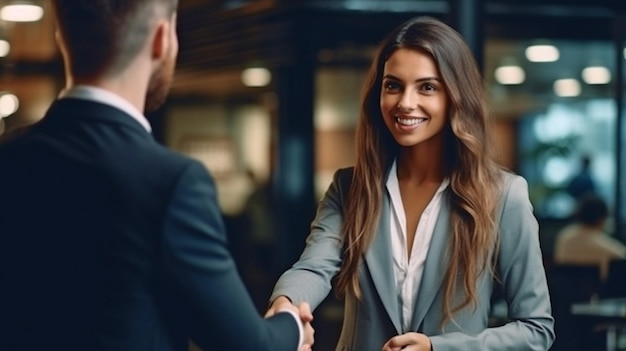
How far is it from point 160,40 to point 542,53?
1008 cm

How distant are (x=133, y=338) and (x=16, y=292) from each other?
202mm

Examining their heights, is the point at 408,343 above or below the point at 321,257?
below

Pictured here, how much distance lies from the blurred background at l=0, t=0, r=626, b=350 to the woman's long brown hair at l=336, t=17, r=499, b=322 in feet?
10.3

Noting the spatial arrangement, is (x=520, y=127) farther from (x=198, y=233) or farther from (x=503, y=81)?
(x=198, y=233)

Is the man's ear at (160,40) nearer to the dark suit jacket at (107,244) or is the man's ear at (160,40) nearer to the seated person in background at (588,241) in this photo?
the dark suit jacket at (107,244)

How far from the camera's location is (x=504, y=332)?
2432mm

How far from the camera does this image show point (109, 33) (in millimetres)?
1806

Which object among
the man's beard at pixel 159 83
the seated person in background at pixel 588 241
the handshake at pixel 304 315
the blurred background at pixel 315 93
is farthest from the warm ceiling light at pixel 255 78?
the man's beard at pixel 159 83

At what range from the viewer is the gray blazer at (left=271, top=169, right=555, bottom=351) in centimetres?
244

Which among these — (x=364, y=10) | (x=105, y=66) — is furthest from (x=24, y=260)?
(x=364, y=10)

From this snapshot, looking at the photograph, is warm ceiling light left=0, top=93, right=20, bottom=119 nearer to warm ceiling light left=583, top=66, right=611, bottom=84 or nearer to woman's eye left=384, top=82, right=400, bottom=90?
warm ceiling light left=583, top=66, right=611, bottom=84

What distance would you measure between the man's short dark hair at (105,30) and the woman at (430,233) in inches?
29.3

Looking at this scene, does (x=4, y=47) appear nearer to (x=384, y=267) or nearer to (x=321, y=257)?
(x=321, y=257)

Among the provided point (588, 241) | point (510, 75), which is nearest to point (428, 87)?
point (588, 241)
